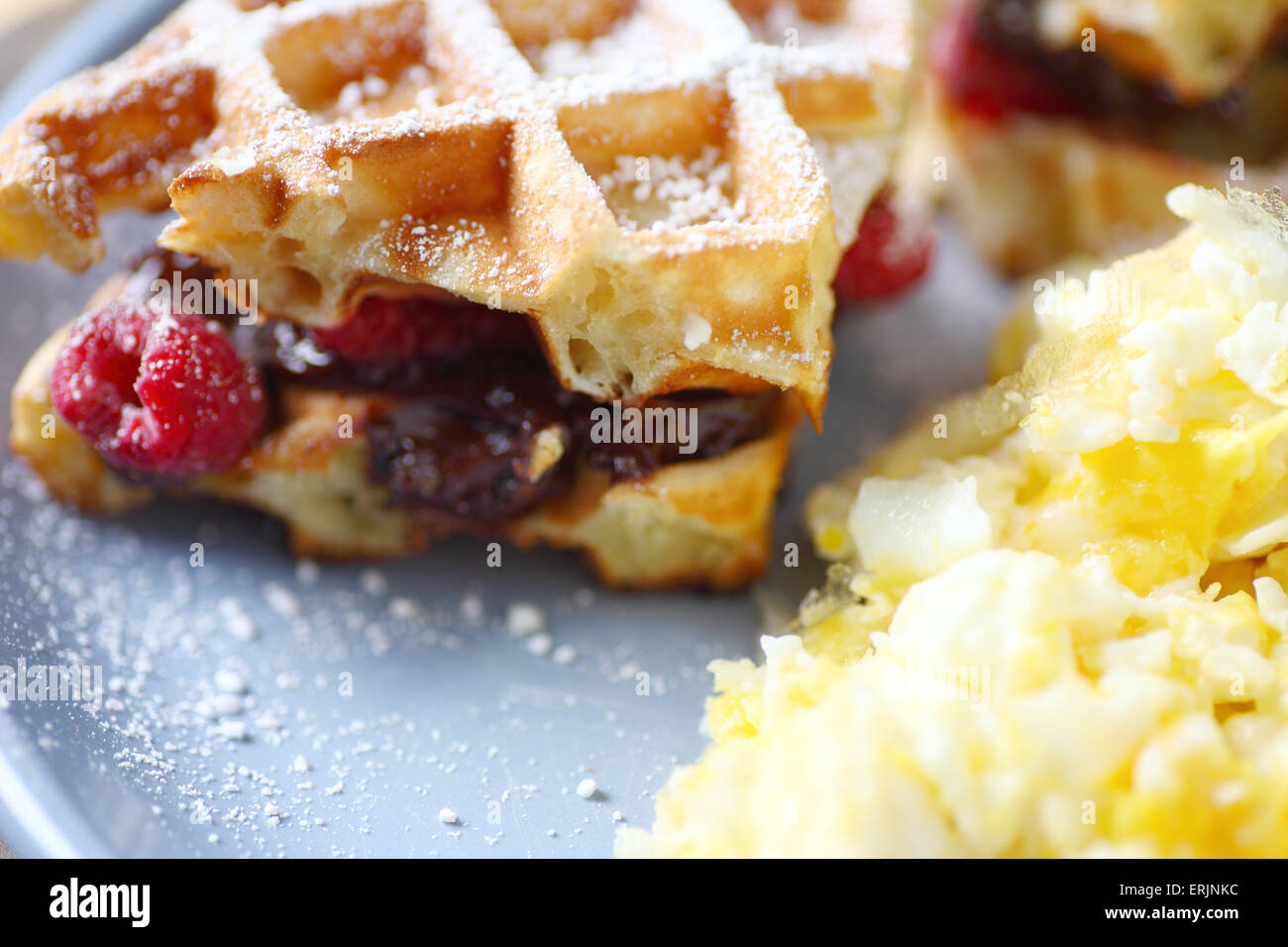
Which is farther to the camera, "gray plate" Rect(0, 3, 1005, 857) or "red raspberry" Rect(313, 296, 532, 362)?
"red raspberry" Rect(313, 296, 532, 362)

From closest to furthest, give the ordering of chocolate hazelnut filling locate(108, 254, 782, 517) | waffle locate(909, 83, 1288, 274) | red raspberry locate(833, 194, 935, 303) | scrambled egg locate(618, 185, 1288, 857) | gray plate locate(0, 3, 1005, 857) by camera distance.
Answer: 1. scrambled egg locate(618, 185, 1288, 857)
2. gray plate locate(0, 3, 1005, 857)
3. chocolate hazelnut filling locate(108, 254, 782, 517)
4. red raspberry locate(833, 194, 935, 303)
5. waffle locate(909, 83, 1288, 274)

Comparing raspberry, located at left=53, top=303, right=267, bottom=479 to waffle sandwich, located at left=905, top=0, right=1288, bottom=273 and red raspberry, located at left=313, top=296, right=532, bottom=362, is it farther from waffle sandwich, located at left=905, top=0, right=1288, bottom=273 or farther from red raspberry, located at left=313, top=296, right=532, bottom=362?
waffle sandwich, located at left=905, top=0, right=1288, bottom=273

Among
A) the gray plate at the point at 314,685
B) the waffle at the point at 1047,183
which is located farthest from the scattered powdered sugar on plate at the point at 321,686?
the waffle at the point at 1047,183

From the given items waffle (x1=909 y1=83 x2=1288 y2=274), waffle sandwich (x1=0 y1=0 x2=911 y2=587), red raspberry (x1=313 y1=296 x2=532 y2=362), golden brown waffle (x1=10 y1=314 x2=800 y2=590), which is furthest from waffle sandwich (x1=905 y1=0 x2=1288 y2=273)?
red raspberry (x1=313 y1=296 x2=532 y2=362)

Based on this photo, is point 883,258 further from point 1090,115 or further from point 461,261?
point 461,261

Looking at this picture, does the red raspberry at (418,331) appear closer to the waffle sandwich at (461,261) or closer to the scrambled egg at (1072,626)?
the waffle sandwich at (461,261)
